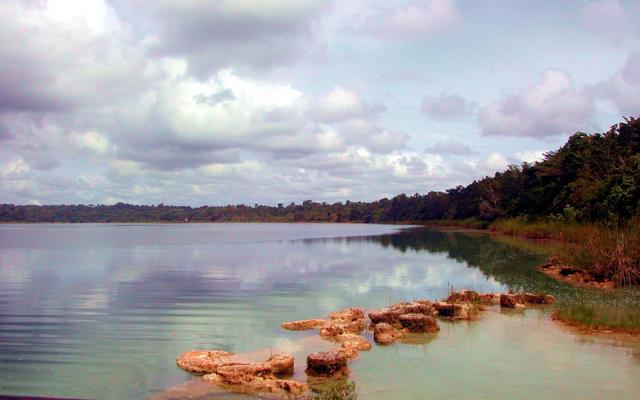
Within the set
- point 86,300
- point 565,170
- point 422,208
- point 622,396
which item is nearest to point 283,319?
point 86,300

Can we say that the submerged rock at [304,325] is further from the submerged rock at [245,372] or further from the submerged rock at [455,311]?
the submerged rock at [245,372]

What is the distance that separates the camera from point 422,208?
6255 inches

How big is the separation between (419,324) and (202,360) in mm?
6653

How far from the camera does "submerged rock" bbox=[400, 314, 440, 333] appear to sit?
1628 cm

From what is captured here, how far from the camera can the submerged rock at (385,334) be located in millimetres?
15158

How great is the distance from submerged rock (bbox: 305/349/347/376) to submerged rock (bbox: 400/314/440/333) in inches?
182

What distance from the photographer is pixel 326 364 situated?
12.0m

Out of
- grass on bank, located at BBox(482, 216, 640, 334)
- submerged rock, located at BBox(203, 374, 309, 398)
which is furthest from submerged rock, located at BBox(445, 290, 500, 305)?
submerged rock, located at BBox(203, 374, 309, 398)

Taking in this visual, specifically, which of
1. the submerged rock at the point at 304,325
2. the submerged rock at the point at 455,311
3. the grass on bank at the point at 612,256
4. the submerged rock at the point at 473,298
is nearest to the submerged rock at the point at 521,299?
the submerged rock at the point at 473,298

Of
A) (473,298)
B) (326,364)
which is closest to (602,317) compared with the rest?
(473,298)

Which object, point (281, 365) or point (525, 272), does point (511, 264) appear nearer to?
point (525, 272)

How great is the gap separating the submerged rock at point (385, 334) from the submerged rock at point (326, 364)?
122 inches

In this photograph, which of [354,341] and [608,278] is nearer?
[354,341]

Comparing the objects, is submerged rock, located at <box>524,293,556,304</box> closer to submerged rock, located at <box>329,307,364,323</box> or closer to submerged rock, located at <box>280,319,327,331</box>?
submerged rock, located at <box>329,307,364,323</box>
